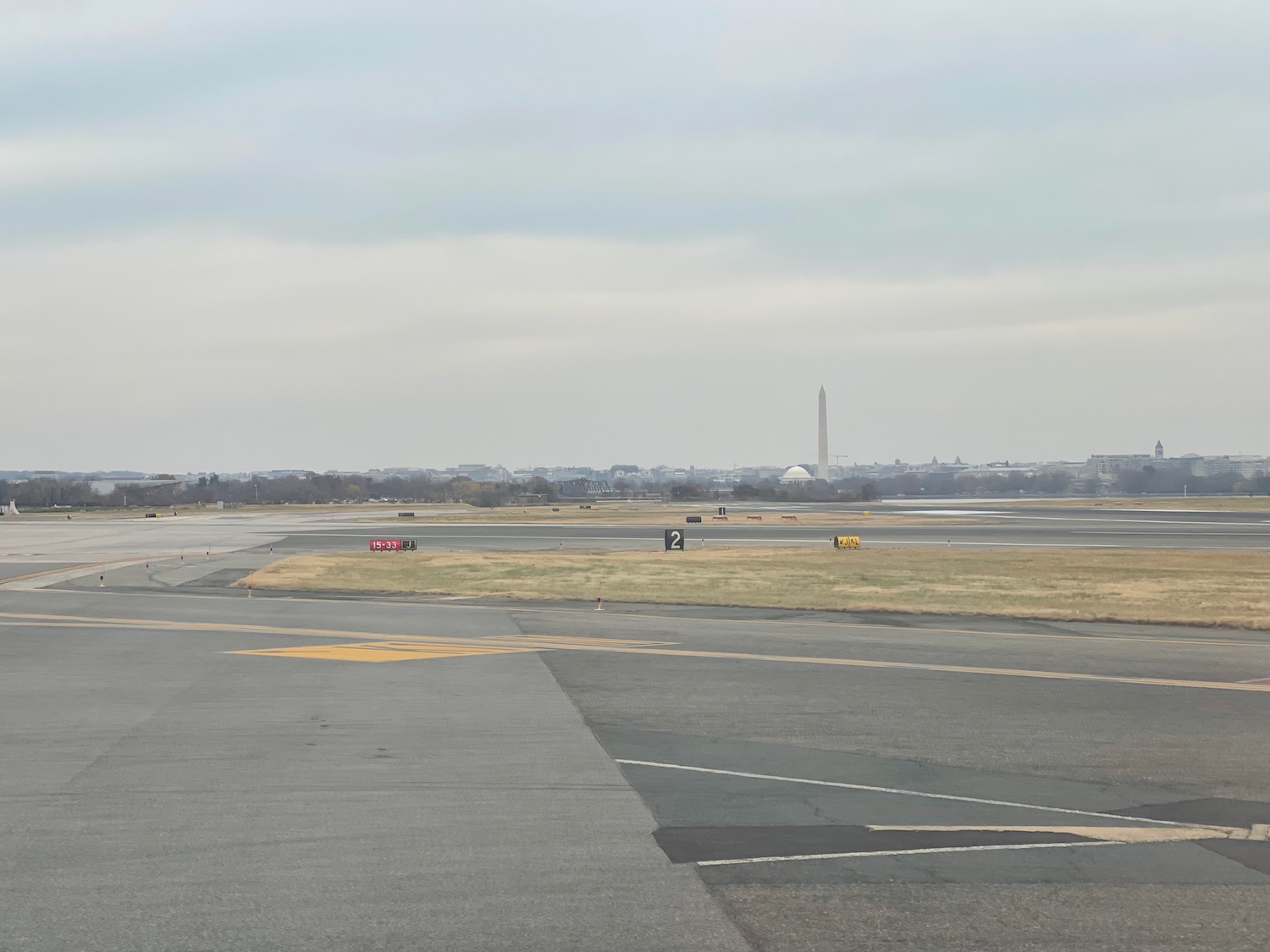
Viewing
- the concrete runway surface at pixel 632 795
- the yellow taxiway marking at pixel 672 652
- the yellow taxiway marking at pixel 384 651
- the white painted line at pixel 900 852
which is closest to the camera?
the concrete runway surface at pixel 632 795

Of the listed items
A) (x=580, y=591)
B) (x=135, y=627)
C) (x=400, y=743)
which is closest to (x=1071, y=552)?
(x=580, y=591)

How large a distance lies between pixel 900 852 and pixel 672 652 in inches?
566

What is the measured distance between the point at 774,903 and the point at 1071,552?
54.6m

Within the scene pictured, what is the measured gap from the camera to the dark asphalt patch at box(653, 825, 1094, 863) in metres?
10.0

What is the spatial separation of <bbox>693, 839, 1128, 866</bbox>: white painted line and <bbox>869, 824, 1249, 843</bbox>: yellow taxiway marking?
0.24 meters

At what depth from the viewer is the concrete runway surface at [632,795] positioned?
8.30 meters

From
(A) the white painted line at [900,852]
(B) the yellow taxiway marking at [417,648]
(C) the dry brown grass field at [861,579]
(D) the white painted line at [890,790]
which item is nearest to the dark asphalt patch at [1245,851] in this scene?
(D) the white painted line at [890,790]

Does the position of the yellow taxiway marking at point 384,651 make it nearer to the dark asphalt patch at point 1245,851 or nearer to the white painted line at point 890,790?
the white painted line at point 890,790

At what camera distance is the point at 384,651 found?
969 inches

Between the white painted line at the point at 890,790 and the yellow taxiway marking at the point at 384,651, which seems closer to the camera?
the white painted line at the point at 890,790

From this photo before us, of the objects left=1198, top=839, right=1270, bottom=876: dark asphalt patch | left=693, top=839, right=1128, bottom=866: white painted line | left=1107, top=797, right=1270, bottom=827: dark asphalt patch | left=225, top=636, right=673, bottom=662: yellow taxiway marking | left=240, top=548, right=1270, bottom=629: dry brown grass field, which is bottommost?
left=240, top=548, right=1270, bottom=629: dry brown grass field

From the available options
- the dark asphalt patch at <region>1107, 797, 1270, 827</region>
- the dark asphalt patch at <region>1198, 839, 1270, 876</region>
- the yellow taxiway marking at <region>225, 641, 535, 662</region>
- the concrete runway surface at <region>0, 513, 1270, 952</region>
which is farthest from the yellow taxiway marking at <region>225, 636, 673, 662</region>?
the dark asphalt patch at <region>1198, 839, 1270, 876</region>

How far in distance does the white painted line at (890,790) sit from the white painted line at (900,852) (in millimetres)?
1027

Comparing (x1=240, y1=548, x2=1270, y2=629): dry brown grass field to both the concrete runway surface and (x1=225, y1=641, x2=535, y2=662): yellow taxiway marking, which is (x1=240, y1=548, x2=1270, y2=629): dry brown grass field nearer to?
the concrete runway surface
